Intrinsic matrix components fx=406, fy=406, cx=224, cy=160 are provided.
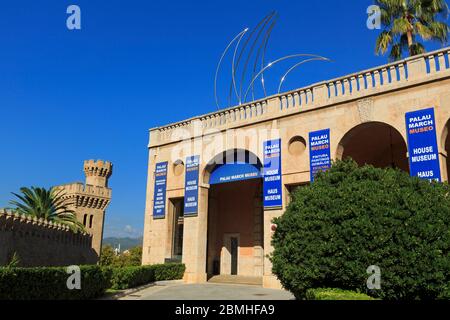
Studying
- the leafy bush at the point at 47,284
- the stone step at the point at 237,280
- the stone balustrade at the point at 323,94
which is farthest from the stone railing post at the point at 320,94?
the leafy bush at the point at 47,284

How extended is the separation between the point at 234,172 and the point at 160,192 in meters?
6.22

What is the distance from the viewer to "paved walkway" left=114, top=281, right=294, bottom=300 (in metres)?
18.1

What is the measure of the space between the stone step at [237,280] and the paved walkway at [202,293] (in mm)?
3668

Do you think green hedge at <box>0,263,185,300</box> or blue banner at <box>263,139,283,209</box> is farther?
blue banner at <box>263,139,283,209</box>

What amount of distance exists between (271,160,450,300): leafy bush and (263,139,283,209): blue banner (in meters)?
8.13

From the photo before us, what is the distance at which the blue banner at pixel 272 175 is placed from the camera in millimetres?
22391

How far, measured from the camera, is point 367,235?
37.9 ft

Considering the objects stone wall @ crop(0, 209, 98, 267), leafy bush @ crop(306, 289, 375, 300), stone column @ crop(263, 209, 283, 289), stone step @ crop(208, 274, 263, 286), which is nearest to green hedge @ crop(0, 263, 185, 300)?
stone step @ crop(208, 274, 263, 286)
